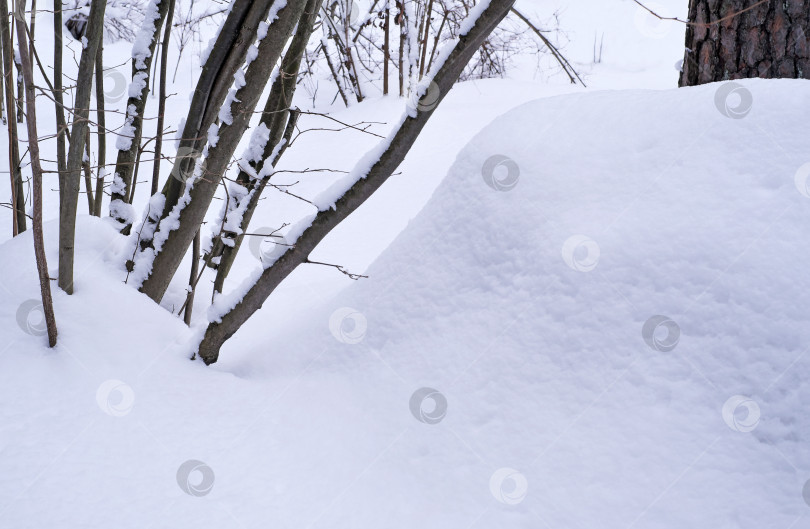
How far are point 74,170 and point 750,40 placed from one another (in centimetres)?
203

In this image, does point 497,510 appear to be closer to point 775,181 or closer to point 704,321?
point 704,321

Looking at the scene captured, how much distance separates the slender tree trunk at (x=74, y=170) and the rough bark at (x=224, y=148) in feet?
0.99

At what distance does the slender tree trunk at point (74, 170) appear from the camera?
56.8 inches

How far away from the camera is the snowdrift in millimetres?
1099

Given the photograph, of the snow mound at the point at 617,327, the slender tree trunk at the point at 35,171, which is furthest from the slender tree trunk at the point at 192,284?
the snow mound at the point at 617,327

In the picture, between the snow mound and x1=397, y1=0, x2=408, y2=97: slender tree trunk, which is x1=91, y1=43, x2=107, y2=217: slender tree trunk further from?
x1=397, y1=0, x2=408, y2=97: slender tree trunk

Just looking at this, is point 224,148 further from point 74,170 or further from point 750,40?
point 750,40

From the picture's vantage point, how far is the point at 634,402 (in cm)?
116

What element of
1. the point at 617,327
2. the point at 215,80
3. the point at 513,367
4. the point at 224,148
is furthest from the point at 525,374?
the point at 215,80

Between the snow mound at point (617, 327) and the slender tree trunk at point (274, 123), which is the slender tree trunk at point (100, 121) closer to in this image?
the slender tree trunk at point (274, 123)

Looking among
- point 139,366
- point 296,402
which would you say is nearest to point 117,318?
point 139,366

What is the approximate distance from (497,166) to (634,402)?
0.70 m

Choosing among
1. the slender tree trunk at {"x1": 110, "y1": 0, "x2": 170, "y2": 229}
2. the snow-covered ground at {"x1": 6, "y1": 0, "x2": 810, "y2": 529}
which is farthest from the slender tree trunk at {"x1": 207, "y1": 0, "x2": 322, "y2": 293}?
the snow-covered ground at {"x1": 6, "y1": 0, "x2": 810, "y2": 529}

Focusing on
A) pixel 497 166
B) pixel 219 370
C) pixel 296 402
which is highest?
pixel 497 166
